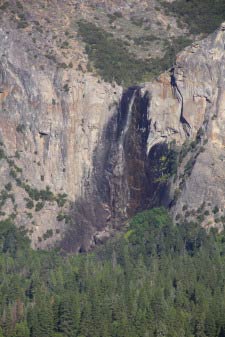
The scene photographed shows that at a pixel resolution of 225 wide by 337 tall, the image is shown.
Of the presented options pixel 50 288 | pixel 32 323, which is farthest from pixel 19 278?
pixel 32 323

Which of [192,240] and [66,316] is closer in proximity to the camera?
[66,316]

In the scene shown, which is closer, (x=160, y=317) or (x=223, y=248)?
(x=160, y=317)

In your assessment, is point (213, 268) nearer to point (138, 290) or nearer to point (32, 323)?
point (138, 290)

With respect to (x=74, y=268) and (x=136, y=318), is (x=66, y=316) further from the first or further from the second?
(x=74, y=268)

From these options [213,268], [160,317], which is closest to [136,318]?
[160,317]
